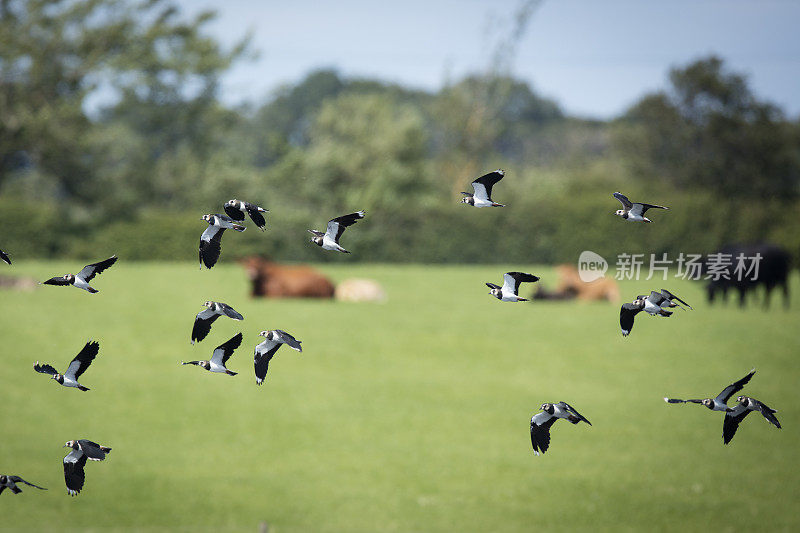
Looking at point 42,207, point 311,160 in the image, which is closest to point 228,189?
point 311,160

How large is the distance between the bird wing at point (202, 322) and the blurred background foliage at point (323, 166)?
21102mm

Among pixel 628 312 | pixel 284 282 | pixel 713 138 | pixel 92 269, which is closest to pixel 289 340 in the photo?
pixel 92 269

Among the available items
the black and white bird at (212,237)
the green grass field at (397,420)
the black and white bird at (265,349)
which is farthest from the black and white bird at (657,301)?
the green grass field at (397,420)

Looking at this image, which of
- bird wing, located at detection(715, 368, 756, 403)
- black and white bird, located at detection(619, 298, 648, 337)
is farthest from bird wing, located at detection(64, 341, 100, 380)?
bird wing, located at detection(715, 368, 756, 403)

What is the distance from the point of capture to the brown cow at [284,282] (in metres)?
21.1

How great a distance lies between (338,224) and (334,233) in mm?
24

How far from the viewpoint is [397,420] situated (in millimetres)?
15391

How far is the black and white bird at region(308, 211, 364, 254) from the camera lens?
1.41 metres

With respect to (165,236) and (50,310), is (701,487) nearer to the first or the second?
(50,310)

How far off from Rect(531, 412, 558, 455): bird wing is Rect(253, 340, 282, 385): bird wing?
531mm

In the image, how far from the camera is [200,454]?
14188 millimetres

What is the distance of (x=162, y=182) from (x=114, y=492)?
2987 centimetres

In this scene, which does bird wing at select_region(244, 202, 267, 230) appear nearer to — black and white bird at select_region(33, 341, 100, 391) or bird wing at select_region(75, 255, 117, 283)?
bird wing at select_region(75, 255, 117, 283)

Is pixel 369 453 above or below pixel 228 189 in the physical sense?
below
